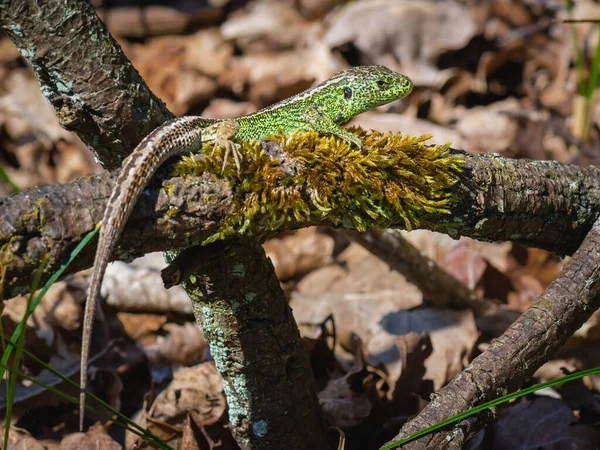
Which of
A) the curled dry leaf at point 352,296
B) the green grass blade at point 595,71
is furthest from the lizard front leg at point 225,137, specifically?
the green grass blade at point 595,71

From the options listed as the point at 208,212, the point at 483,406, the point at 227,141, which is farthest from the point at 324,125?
the point at 483,406

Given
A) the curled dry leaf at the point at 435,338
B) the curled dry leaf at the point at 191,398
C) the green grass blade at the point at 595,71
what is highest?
the green grass blade at the point at 595,71

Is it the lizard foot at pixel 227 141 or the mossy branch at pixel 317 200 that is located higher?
the lizard foot at pixel 227 141

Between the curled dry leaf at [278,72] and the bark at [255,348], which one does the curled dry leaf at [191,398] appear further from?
the curled dry leaf at [278,72]

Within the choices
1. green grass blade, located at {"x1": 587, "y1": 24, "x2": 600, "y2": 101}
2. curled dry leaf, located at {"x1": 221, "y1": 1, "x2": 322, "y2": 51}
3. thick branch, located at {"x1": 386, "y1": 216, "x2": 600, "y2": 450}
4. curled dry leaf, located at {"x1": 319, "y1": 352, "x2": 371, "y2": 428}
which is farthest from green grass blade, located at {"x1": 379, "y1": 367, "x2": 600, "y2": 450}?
curled dry leaf, located at {"x1": 221, "y1": 1, "x2": 322, "y2": 51}

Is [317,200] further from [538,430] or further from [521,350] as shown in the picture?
[538,430]

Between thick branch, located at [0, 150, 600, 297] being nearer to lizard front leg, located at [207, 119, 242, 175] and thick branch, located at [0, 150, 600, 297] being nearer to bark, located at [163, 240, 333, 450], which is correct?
lizard front leg, located at [207, 119, 242, 175]

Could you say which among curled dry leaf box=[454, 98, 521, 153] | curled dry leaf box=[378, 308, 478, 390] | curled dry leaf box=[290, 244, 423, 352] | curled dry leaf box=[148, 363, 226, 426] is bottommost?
curled dry leaf box=[378, 308, 478, 390]
